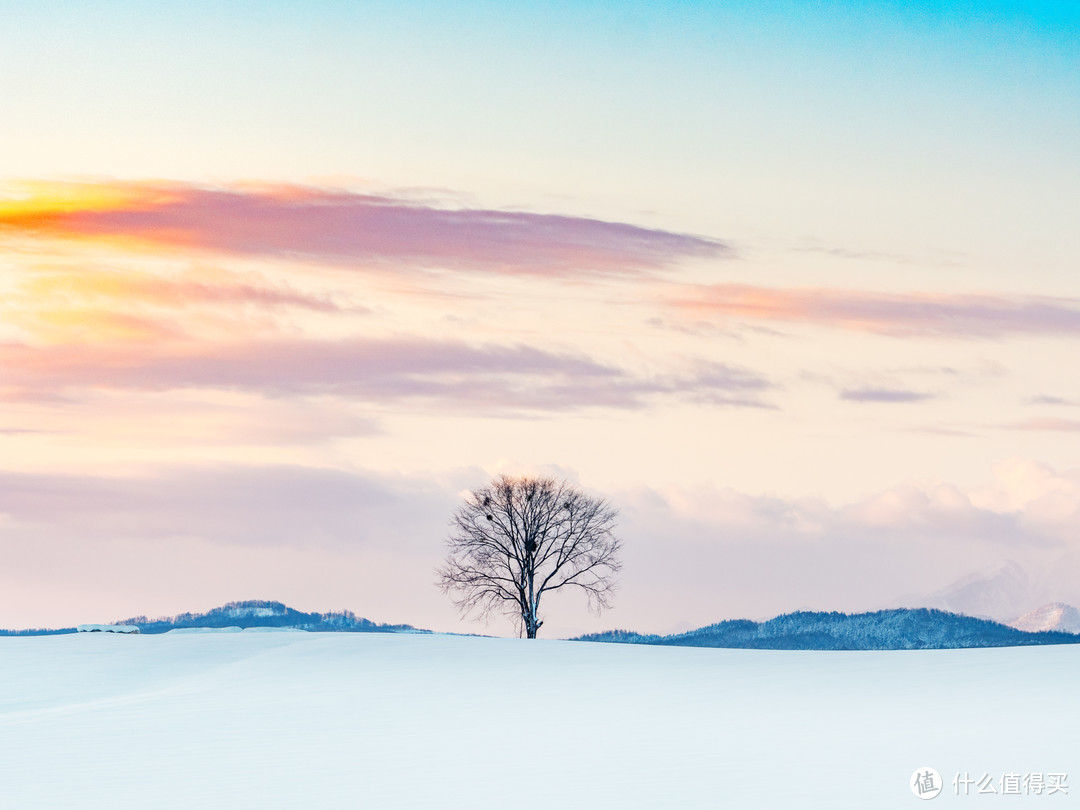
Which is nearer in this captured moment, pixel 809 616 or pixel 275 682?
pixel 275 682

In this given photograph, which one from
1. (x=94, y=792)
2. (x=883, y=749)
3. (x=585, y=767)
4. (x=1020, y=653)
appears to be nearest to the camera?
(x=94, y=792)

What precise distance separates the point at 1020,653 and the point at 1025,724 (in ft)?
41.9

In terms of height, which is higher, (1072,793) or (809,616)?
(809,616)

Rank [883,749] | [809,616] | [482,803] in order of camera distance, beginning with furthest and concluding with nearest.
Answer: [809,616]
[883,749]
[482,803]

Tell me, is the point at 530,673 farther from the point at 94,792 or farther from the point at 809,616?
the point at 809,616

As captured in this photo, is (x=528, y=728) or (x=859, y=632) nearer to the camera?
(x=528, y=728)

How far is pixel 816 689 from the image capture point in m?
25.8

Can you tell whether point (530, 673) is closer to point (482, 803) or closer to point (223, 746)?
point (223, 746)

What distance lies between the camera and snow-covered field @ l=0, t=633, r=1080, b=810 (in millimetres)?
14875

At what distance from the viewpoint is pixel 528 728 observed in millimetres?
20000

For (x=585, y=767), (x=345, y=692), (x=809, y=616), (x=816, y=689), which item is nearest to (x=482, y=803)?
(x=585, y=767)

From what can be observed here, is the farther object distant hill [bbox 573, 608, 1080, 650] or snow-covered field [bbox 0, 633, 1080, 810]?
distant hill [bbox 573, 608, 1080, 650]

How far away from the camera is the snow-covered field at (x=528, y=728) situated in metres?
14.9

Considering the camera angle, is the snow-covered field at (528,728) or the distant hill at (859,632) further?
the distant hill at (859,632)
